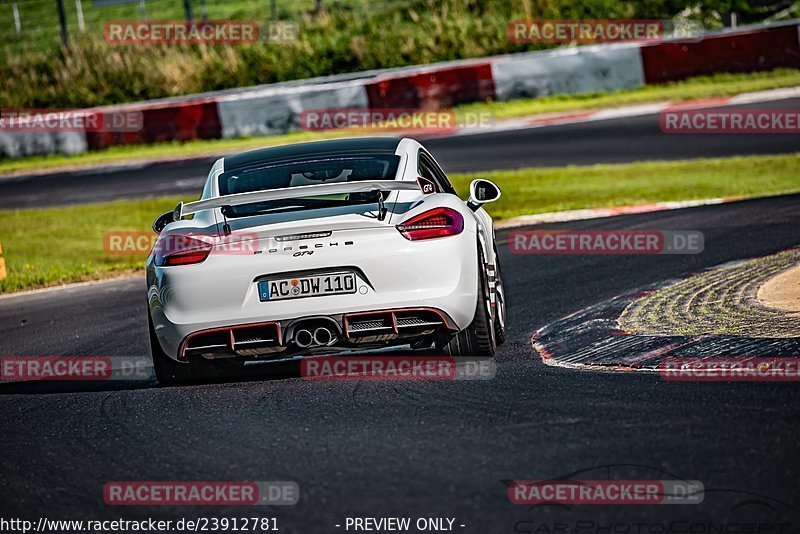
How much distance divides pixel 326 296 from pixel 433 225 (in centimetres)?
67

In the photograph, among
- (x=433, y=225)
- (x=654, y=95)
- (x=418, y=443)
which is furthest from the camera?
(x=654, y=95)

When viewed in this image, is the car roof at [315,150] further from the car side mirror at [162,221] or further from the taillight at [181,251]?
the taillight at [181,251]

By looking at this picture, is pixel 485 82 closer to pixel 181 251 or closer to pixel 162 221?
pixel 162 221

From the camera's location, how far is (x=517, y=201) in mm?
16547

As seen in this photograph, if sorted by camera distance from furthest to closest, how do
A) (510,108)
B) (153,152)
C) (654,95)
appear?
(153,152) < (510,108) < (654,95)

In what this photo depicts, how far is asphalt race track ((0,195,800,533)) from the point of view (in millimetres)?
4406

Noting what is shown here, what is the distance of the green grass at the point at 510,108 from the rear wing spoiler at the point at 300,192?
55.8 feet

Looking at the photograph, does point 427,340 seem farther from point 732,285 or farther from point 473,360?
point 732,285

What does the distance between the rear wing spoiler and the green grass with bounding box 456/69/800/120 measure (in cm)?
1708

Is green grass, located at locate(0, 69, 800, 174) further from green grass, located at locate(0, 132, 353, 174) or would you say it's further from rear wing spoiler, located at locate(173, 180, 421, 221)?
rear wing spoiler, located at locate(173, 180, 421, 221)

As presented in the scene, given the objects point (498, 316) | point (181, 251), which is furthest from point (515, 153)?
point (181, 251)

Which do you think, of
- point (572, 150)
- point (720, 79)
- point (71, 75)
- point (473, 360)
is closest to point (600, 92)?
point (720, 79)

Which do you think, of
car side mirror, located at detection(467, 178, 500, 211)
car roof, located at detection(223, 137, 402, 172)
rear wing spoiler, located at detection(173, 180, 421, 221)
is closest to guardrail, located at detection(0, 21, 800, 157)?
car roof, located at detection(223, 137, 402, 172)

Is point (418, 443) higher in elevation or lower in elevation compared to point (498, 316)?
higher
